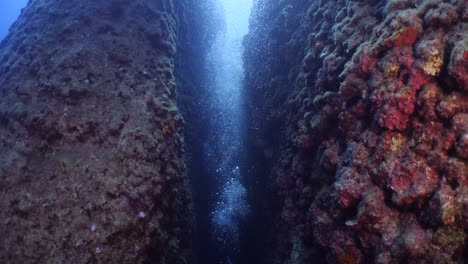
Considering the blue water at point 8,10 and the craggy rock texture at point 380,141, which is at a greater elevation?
the craggy rock texture at point 380,141

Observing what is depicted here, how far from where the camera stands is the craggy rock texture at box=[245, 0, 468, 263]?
312 cm

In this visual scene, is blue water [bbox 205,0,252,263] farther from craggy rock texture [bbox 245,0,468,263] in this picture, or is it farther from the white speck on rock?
the white speck on rock

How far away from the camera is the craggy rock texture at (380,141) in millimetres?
3121

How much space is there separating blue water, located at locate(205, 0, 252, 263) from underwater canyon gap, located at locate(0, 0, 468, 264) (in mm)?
546

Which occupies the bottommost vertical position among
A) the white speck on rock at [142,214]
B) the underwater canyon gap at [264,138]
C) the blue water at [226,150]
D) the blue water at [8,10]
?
the blue water at [8,10]

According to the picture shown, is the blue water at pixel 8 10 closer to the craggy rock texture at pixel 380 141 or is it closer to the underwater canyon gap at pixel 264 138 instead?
the underwater canyon gap at pixel 264 138

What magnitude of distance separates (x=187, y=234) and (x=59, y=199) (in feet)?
7.79

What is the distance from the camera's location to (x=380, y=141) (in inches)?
145

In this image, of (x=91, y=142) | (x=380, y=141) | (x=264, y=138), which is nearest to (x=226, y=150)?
(x=264, y=138)

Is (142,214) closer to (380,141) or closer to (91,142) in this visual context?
(91,142)

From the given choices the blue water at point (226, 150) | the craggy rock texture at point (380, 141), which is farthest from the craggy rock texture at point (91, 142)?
the blue water at point (226, 150)


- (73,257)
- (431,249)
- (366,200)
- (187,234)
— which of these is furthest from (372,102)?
(73,257)

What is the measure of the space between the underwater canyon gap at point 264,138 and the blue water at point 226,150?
1.79 feet

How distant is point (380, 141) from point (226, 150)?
717 centimetres
